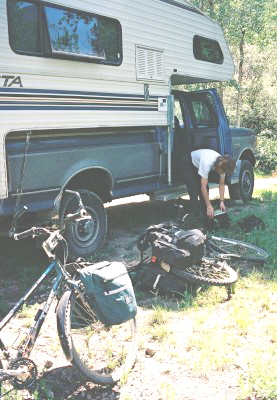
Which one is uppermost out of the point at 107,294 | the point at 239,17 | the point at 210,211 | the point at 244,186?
the point at 239,17

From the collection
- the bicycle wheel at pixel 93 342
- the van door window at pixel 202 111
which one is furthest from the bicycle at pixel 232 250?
the van door window at pixel 202 111

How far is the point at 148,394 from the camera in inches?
107

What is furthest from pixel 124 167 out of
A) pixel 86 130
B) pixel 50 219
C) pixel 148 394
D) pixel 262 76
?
pixel 262 76

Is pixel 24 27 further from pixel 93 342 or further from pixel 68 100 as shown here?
pixel 93 342

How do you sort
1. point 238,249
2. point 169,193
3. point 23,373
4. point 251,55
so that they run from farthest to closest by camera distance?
point 251,55, point 169,193, point 238,249, point 23,373

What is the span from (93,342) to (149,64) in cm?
380

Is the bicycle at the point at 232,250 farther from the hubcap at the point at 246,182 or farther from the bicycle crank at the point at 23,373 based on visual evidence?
the hubcap at the point at 246,182

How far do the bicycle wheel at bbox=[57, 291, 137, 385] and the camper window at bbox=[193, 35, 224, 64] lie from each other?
4.82 m

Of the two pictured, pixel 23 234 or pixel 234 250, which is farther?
pixel 234 250

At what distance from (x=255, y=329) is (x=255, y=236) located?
7.57ft

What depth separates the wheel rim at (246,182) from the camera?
822 cm

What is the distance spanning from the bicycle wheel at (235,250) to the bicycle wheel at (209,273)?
9.2 inches

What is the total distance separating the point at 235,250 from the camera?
497cm

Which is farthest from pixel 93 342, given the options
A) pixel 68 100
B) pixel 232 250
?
pixel 68 100
